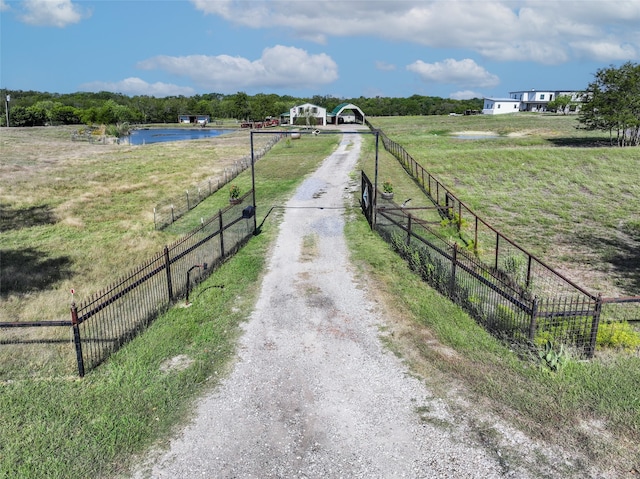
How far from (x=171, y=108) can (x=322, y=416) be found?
558 ft

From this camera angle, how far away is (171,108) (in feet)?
538

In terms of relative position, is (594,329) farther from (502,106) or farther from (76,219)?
(502,106)

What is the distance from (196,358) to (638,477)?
7882mm

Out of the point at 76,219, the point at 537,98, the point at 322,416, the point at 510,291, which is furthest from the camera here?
the point at 537,98

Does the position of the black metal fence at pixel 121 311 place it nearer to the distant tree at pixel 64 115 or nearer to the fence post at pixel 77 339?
the fence post at pixel 77 339

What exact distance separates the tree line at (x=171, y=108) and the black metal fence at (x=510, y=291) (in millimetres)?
112208

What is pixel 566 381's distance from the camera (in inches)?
358

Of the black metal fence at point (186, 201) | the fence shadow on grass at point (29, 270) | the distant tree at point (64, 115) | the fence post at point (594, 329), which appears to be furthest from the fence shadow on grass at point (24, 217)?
the distant tree at point (64, 115)

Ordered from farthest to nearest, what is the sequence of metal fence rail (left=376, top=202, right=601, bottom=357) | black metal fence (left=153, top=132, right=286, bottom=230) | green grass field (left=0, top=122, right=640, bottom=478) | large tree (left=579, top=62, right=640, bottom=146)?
large tree (left=579, top=62, right=640, bottom=146) → black metal fence (left=153, top=132, right=286, bottom=230) → metal fence rail (left=376, top=202, right=601, bottom=357) → green grass field (left=0, top=122, right=640, bottom=478)

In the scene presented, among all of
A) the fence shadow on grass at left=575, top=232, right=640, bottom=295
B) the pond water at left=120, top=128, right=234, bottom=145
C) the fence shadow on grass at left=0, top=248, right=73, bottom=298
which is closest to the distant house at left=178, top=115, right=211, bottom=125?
the pond water at left=120, top=128, right=234, bottom=145

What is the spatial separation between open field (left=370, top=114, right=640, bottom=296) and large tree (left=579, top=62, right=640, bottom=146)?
2650 mm

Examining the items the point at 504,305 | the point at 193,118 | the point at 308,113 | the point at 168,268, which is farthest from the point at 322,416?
the point at 193,118

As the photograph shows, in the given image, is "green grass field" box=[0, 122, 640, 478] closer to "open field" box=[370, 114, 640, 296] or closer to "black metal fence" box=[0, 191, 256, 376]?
"open field" box=[370, 114, 640, 296]

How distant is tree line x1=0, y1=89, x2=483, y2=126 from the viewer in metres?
126
